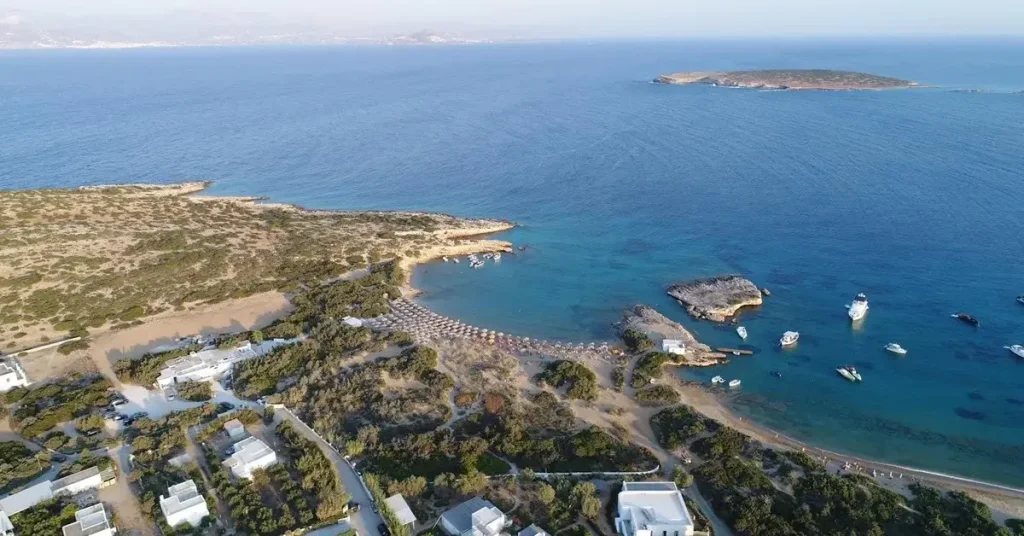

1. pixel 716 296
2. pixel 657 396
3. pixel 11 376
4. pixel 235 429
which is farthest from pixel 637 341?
pixel 11 376

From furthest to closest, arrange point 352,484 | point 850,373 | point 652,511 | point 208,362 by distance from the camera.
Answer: point 850,373, point 208,362, point 352,484, point 652,511

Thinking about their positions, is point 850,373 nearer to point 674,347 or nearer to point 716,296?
point 674,347

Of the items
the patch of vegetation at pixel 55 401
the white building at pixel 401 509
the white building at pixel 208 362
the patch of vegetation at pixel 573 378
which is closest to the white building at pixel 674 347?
the patch of vegetation at pixel 573 378

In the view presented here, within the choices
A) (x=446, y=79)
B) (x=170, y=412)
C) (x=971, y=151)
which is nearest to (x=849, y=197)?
(x=971, y=151)

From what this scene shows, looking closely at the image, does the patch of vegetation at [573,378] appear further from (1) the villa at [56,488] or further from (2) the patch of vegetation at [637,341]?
(1) the villa at [56,488]

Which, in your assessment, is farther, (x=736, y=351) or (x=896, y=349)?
(x=736, y=351)

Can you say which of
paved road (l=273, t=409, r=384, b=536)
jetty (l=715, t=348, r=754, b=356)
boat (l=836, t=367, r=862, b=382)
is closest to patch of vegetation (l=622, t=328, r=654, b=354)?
jetty (l=715, t=348, r=754, b=356)
